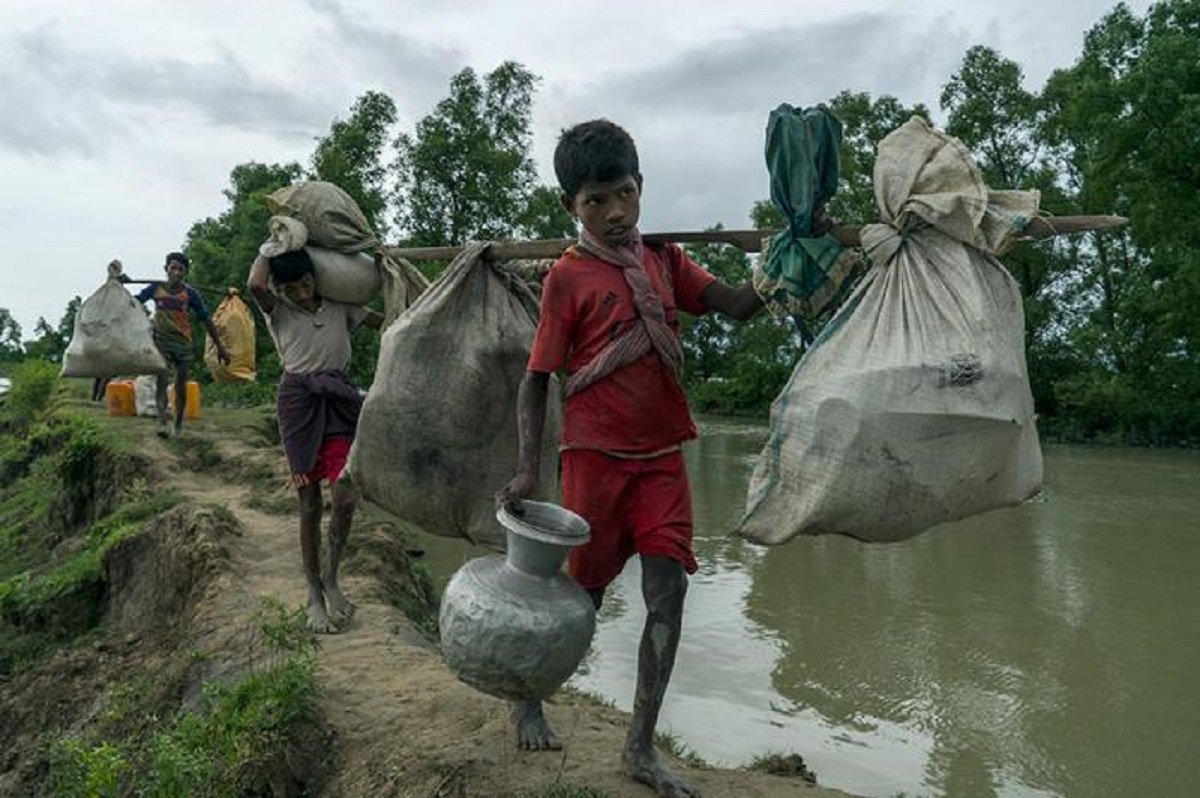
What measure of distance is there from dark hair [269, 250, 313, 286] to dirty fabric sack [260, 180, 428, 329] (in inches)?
1.5

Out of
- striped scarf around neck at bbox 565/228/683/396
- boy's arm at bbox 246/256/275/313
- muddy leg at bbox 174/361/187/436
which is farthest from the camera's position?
muddy leg at bbox 174/361/187/436

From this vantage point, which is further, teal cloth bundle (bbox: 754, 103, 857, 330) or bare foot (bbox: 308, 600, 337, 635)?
bare foot (bbox: 308, 600, 337, 635)

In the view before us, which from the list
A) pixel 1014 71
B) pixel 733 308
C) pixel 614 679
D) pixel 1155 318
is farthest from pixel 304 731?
pixel 1014 71

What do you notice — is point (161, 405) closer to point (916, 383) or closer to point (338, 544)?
point (338, 544)

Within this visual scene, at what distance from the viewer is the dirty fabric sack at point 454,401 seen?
2.93m

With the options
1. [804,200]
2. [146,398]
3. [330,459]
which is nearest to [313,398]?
[330,459]

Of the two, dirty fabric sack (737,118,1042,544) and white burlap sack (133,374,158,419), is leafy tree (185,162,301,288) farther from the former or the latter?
dirty fabric sack (737,118,1042,544)

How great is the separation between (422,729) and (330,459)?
1.26 meters

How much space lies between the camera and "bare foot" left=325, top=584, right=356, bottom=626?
13.3 feet

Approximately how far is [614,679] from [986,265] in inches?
131

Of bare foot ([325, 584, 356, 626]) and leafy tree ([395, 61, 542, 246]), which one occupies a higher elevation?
leafy tree ([395, 61, 542, 246])

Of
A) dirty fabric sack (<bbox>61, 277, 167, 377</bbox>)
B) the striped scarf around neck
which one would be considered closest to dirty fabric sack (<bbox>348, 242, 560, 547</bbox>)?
the striped scarf around neck

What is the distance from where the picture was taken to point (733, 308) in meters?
2.50

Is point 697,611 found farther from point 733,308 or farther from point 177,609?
point 733,308
